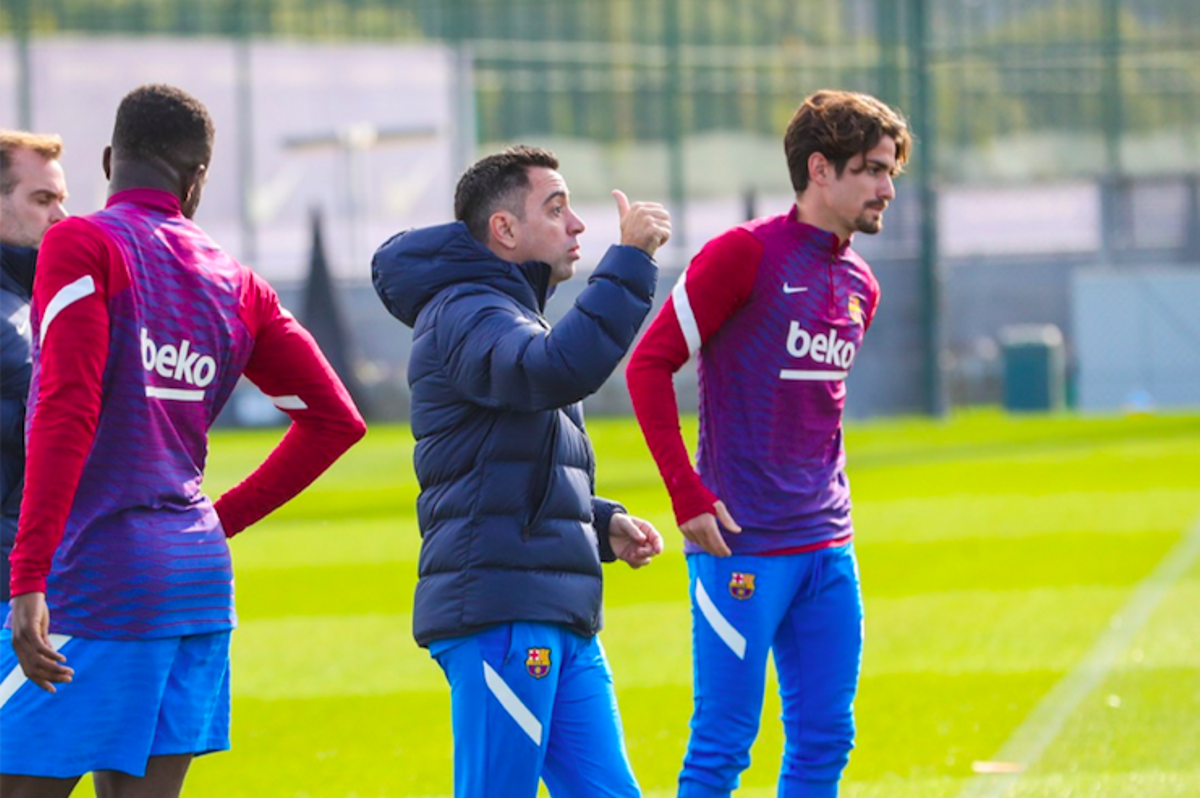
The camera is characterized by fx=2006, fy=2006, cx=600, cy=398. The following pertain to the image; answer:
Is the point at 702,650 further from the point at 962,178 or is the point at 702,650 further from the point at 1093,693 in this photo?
the point at 962,178

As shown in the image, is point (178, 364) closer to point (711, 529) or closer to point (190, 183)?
point (190, 183)

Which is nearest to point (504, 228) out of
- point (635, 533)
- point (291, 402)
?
point (291, 402)

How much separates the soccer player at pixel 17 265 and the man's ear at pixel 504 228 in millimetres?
1117

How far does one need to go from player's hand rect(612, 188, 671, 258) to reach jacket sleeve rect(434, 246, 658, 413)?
0.03 meters

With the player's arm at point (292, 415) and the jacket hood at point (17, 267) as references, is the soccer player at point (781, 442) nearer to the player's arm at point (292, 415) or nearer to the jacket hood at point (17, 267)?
the player's arm at point (292, 415)

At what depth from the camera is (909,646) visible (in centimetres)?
914

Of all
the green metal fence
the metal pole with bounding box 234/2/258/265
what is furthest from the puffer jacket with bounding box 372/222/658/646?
the metal pole with bounding box 234/2/258/265

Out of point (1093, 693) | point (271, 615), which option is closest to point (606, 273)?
point (1093, 693)

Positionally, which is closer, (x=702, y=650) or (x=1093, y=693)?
(x=702, y=650)

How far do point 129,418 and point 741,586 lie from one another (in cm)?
168

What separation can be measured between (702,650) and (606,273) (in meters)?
1.37

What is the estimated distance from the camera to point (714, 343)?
4.96 m

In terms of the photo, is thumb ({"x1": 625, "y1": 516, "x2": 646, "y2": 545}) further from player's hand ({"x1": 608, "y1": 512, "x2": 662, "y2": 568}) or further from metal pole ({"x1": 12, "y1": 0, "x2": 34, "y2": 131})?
metal pole ({"x1": 12, "y1": 0, "x2": 34, "y2": 131})

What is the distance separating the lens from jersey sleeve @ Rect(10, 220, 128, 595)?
3.62 meters
